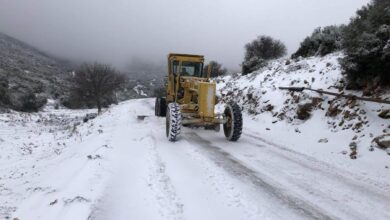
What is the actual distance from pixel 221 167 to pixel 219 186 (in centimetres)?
143

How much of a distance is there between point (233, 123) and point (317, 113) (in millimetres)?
2952

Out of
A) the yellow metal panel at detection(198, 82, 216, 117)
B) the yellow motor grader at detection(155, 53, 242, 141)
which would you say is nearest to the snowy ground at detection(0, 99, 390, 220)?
the yellow motor grader at detection(155, 53, 242, 141)

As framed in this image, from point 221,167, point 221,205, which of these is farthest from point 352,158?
point 221,205

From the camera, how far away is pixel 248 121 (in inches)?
651

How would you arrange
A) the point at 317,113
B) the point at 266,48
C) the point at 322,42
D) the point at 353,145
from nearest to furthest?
the point at 353,145 → the point at 317,113 → the point at 322,42 → the point at 266,48

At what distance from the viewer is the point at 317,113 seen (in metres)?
12.9

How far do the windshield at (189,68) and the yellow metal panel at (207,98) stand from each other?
3.09 m

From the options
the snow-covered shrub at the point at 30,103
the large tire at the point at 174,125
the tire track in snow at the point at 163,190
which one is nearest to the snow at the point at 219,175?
the tire track in snow at the point at 163,190

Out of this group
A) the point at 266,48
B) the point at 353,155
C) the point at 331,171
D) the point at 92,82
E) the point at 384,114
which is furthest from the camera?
the point at 92,82

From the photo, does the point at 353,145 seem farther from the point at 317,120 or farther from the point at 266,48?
the point at 266,48

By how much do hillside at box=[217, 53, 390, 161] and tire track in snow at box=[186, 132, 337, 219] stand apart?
2345 mm

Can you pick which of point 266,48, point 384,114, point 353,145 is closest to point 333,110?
point 384,114

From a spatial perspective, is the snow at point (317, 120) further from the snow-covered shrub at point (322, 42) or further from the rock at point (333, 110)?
the snow-covered shrub at point (322, 42)

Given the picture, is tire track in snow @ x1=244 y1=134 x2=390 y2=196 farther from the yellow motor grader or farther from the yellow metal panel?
the yellow metal panel
